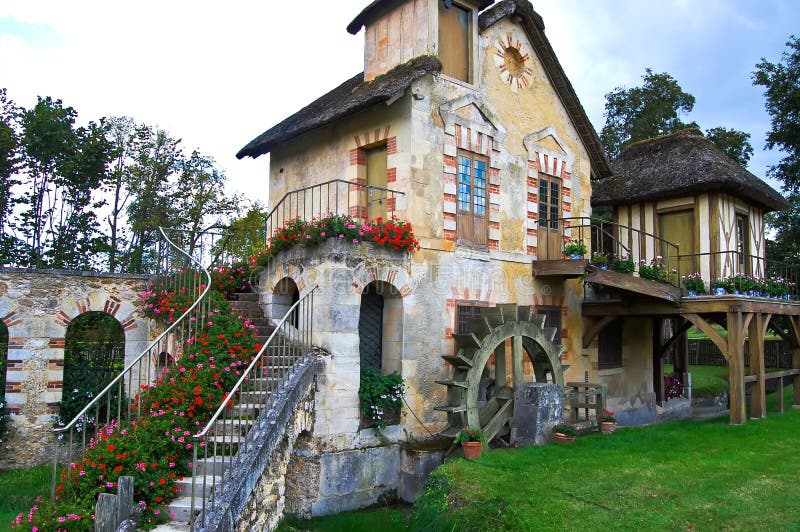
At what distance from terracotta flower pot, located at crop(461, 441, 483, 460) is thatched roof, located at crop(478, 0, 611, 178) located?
7941 mm

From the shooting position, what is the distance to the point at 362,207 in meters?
11.8

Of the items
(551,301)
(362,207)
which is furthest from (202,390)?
(551,301)

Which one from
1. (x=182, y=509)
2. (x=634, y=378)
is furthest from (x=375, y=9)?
(x=634, y=378)

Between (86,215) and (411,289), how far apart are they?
11403 millimetres

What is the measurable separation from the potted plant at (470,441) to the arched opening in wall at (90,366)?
599 centimetres

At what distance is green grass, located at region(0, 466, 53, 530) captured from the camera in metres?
8.80

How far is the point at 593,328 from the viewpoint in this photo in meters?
13.8

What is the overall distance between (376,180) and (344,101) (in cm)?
160

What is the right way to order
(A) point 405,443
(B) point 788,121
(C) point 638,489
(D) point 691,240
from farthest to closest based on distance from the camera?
(B) point 788,121
(D) point 691,240
(A) point 405,443
(C) point 638,489

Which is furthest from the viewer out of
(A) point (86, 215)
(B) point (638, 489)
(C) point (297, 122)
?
(A) point (86, 215)

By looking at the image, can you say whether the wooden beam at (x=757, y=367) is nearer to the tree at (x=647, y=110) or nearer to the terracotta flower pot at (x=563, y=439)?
the terracotta flower pot at (x=563, y=439)

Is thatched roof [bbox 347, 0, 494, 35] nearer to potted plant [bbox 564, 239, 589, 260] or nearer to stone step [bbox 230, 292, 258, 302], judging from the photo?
potted plant [bbox 564, 239, 589, 260]

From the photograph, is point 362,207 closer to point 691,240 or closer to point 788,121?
point 691,240

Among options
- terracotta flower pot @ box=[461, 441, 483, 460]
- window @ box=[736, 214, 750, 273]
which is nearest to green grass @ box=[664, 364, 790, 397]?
window @ box=[736, 214, 750, 273]
